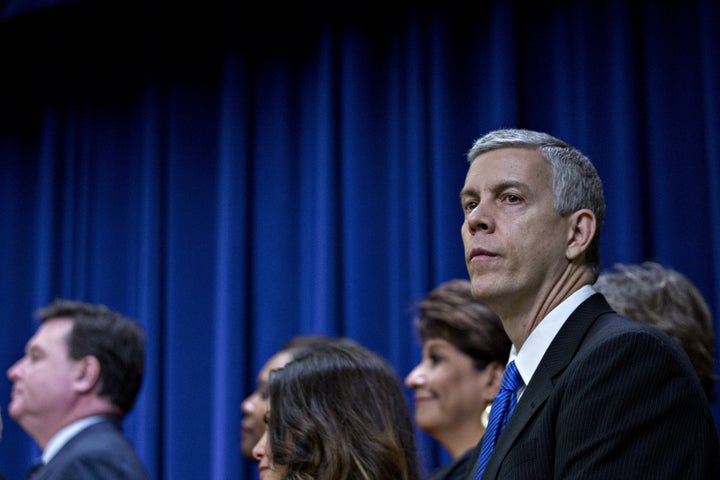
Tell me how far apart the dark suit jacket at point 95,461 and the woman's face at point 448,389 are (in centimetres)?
79

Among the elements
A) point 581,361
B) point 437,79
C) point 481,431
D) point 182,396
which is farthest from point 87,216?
point 581,361

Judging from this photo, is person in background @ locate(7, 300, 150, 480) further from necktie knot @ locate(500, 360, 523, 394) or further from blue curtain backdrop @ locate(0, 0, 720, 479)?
necktie knot @ locate(500, 360, 523, 394)

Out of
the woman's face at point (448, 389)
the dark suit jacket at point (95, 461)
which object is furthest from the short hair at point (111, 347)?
the woman's face at point (448, 389)

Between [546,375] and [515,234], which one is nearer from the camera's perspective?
[546,375]

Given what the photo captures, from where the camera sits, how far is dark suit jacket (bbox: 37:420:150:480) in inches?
105

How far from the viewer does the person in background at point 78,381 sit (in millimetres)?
2900

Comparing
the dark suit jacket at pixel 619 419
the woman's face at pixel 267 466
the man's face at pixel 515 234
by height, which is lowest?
the woman's face at pixel 267 466

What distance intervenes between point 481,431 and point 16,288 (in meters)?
2.73

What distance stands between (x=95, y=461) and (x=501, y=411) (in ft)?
4.64

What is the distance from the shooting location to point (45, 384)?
3.01 meters

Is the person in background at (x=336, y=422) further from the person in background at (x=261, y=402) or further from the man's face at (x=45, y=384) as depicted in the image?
the man's face at (x=45, y=384)

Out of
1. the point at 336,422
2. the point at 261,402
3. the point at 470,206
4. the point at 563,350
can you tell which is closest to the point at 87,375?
the point at 261,402

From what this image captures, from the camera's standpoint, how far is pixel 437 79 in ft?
11.3

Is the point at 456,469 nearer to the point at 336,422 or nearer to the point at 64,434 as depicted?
the point at 336,422
